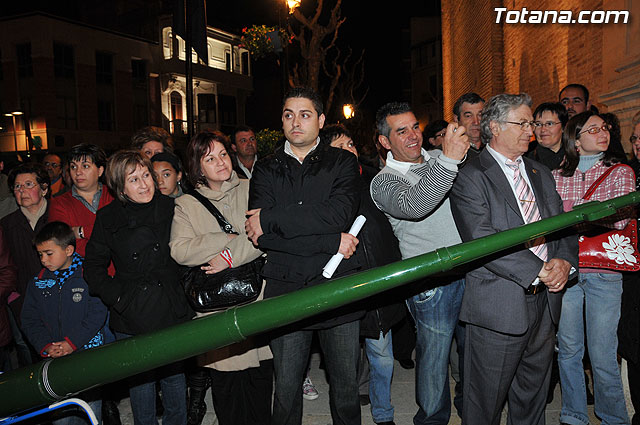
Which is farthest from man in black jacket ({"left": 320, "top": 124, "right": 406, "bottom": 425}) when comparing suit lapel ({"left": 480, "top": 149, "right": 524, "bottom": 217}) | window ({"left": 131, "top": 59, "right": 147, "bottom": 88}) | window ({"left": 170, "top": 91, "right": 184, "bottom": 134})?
window ({"left": 131, "top": 59, "right": 147, "bottom": 88})

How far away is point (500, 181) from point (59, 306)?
331cm

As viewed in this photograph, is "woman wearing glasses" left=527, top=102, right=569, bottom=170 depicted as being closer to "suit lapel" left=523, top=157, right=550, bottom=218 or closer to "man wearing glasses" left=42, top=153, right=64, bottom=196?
"suit lapel" left=523, top=157, right=550, bottom=218

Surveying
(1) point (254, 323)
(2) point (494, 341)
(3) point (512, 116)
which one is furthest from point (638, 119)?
(1) point (254, 323)

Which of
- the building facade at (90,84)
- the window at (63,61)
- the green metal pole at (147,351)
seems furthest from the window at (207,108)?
the green metal pole at (147,351)

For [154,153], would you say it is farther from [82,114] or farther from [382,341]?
[82,114]

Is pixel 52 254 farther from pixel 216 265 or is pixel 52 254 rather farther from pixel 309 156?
pixel 309 156

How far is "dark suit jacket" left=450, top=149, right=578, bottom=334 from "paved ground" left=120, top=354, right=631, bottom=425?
4.83 ft

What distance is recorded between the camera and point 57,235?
3650 millimetres

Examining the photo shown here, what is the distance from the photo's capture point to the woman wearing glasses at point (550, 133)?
450cm

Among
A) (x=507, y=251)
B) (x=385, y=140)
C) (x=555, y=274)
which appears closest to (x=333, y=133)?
(x=385, y=140)

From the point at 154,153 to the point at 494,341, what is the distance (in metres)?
3.83

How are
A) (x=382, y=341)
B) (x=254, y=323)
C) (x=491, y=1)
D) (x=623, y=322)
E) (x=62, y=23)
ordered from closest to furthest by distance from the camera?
(x=254, y=323), (x=623, y=322), (x=382, y=341), (x=491, y=1), (x=62, y=23)

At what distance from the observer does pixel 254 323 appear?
1.19 metres

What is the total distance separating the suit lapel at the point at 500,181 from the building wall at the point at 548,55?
4.44 metres
